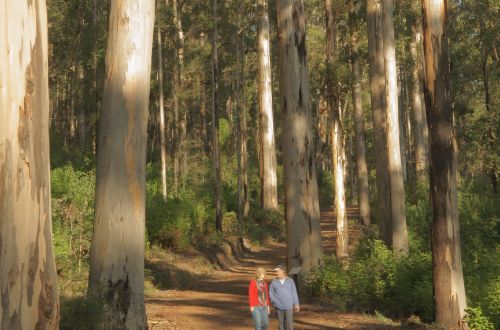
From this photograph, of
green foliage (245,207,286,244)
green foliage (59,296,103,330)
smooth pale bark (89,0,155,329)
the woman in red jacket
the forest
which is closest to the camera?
the forest

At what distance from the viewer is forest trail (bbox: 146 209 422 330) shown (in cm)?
1171

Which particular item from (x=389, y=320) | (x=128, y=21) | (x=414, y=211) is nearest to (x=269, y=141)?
(x=414, y=211)

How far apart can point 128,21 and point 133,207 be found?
2.29 m

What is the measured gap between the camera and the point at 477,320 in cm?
1107

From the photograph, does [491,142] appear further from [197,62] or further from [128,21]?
[128,21]

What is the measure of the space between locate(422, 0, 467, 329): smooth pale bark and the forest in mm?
25

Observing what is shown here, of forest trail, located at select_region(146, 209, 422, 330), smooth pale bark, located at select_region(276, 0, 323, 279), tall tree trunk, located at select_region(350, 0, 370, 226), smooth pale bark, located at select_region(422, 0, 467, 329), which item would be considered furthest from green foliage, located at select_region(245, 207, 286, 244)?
smooth pale bark, located at select_region(422, 0, 467, 329)

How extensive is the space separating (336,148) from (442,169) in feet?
30.1

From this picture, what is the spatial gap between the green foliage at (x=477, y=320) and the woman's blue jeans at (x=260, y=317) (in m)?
4.31

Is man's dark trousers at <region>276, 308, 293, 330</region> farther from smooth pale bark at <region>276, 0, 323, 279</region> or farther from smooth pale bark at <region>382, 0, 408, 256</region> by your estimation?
smooth pale bark at <region>382, 0, 408, 256</region>

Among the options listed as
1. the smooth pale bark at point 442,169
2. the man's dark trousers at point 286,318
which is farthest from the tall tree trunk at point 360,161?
the man's dark trousers at point 286,318

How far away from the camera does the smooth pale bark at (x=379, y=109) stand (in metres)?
20.0

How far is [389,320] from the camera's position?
41.8 feet

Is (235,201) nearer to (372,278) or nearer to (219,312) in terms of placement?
(372,278)
